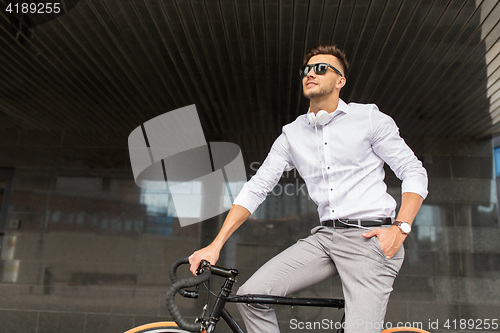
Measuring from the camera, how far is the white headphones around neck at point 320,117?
165cm

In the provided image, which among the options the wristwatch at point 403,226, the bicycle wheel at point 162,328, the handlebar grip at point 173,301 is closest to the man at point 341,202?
the wristwatch at point 403,226

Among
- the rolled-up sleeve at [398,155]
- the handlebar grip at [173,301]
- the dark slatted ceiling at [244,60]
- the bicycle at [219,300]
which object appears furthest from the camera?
the dark slatted ceiling at [244,60]

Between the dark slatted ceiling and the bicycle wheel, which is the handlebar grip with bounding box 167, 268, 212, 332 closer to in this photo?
the bicycle wheel

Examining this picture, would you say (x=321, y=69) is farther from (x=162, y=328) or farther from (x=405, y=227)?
(x=162, y=328)

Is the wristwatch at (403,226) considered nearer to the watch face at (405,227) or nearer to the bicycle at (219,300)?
the watch face at (405,227)

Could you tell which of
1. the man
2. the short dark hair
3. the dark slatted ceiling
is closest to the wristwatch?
the man

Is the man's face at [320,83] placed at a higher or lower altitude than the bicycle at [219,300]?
higher

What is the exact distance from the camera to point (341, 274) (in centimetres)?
152

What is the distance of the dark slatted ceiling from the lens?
291 cm

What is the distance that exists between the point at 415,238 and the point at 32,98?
218 inches

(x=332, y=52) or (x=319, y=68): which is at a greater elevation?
(x=332, y=52)

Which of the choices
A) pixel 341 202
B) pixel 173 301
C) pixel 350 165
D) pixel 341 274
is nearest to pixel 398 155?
pixel 350 165

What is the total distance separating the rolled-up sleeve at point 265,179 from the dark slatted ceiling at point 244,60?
147 centimetres

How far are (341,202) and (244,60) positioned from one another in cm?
241
